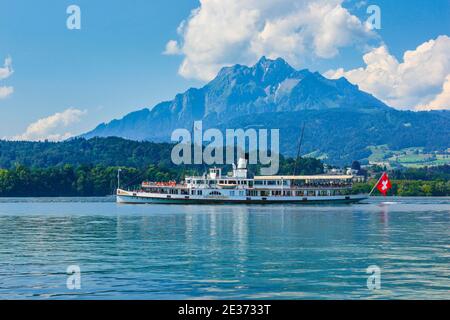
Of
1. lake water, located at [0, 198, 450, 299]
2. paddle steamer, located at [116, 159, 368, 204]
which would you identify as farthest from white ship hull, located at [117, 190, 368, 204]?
lake water, located at [0, 198, 450, 299]

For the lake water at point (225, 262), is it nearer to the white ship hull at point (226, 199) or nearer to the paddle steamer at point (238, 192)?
the white ship hull at point (226, 199)

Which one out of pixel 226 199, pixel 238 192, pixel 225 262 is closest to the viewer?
pixel 225 262

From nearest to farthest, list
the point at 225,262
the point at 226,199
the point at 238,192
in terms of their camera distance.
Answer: the point at 225,262, the point at 226,199, the point at 238,192

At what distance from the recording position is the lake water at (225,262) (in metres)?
29.1

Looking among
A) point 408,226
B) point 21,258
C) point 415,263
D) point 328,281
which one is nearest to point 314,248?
point 415,263

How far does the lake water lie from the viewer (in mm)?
29094

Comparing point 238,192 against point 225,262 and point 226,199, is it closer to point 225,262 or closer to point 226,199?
point 226,199

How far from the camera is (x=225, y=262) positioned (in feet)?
125

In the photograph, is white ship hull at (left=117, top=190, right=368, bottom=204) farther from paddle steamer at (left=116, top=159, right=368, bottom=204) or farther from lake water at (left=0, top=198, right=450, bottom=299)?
lake water at (left=0, top=198, right=450, bottom=299)

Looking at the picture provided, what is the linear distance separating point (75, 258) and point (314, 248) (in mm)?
14808

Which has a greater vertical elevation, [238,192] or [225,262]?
[238,192]

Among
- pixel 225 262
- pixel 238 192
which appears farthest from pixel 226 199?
pixel 225 262

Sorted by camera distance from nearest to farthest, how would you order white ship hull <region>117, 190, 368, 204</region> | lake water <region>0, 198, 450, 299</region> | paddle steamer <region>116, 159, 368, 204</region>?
lake water <region>0, 198, 450, 299</region>
white ship hull <region>117, 190, 368, 204</region>
paddle steamer <region>116, 159, 368, 204</region>
